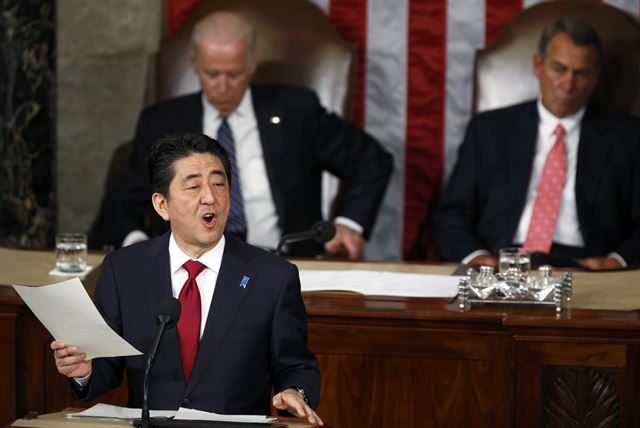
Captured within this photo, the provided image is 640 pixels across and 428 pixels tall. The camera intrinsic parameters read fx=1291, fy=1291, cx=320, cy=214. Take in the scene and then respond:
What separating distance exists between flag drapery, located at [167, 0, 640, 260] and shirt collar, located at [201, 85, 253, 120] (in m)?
0.70

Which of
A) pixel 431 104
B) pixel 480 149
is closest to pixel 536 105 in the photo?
pixel 480 149

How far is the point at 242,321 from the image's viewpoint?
281cm

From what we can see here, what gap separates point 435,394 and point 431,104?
8.57ft

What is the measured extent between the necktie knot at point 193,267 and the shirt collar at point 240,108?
2536 mm

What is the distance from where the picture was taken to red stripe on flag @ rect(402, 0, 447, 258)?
5836 millimetres

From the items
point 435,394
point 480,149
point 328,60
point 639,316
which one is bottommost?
point 435,394

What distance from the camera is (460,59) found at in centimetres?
584

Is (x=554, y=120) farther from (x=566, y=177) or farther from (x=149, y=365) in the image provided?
(x=149, y=365)

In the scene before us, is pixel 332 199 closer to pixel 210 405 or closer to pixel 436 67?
pixel 436 67

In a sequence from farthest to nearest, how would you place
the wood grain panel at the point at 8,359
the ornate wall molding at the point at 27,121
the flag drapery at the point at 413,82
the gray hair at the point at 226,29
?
the flag drapery at the point at 413,82, the ornate wall molding at the point at 27,121, the gray hair at the point at 226,29, the wood grain panel at the point at 8,359

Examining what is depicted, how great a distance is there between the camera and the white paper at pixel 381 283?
147 inches

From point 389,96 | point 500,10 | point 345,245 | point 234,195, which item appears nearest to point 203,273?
point 345,245

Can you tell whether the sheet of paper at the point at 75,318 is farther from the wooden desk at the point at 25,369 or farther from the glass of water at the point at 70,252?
the glass of water at the point at 70,252

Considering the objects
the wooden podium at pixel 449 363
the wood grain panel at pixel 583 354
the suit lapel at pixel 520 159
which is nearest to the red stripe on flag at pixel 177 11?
the suit lapel at pixel 520 159
